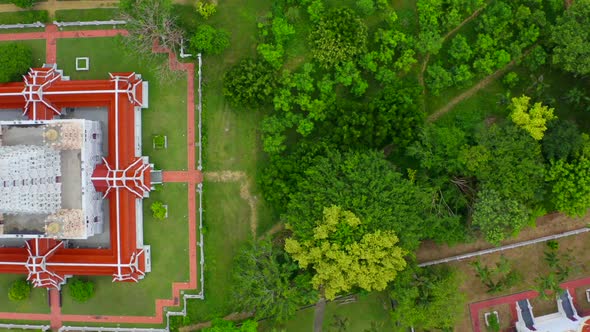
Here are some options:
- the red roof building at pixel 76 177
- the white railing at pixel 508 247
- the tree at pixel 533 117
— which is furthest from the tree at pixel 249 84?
the white railing at pixel 508 247

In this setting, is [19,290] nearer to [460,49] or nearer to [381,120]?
[381,120]

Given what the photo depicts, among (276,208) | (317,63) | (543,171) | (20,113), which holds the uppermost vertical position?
(317,63)

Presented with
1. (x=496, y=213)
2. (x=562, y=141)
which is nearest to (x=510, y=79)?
(x=562, y=141)

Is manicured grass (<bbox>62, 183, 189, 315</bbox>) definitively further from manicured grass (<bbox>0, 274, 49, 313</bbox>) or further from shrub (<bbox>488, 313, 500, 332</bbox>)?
shrub (<bbox>488, 313, 500, 332</bbox>)

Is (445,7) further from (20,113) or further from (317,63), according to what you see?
(20,113)

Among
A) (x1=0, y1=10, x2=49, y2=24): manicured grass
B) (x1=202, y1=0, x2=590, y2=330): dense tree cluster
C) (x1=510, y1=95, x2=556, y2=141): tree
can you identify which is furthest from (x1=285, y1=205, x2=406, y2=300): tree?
(x1=0, y1=10, x2=49, y2=24): manicured grass

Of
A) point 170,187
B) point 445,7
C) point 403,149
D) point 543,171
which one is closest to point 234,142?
point 170,187
